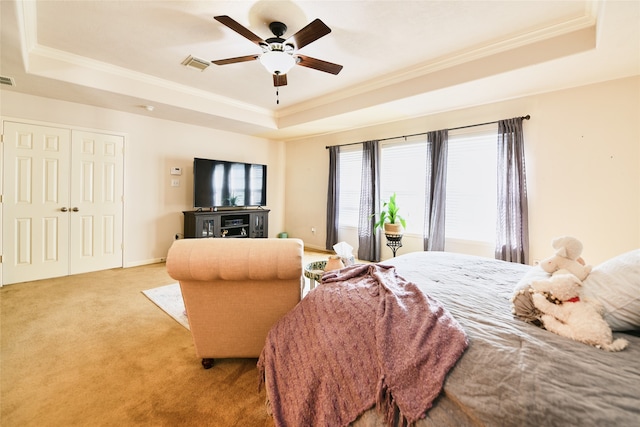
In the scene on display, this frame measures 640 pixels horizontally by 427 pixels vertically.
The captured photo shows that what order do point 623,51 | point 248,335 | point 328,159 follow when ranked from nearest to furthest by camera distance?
point 248,335 → point 623,51 → point 328,159

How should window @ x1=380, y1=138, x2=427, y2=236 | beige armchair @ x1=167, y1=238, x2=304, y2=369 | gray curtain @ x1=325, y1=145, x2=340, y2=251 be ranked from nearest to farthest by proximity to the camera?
beige armchair @ x1=167, y1=238, x2=304, y2=369 → window @ x1=380, y1=138, x2=427, y2=236 → gray curtain @ x1=325, y1=145, x2=340, y2=251

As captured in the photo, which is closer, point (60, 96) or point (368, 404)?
point (368, 404)

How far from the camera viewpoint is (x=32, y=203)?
3471 millimetres

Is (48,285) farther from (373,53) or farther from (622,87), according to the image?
(622,87)

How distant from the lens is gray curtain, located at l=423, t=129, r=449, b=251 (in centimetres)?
390

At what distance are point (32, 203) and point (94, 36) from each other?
90.9 inches

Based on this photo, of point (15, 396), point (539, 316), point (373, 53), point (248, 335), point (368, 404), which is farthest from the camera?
point (373, 53)

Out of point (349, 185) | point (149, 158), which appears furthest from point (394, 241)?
point (149, 158)

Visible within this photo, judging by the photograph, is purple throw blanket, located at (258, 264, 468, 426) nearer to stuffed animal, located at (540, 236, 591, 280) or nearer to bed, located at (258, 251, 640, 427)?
bed, located at (258, 251, 640, 427)

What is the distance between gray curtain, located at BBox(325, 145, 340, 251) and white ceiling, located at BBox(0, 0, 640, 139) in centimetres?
118

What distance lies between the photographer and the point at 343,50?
2.89 metres

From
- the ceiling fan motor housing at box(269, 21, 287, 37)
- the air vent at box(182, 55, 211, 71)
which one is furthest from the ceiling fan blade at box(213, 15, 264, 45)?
the air vent at box(182, 55, 211, 71)

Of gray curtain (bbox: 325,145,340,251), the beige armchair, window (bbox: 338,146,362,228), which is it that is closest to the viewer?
the beige armchair

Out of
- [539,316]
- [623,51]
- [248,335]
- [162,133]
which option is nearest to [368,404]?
[539,316]
